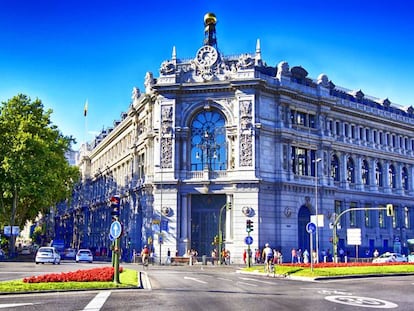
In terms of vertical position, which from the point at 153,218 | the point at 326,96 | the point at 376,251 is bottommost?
the point at 376,251

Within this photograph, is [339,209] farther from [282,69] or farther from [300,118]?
[282,69]

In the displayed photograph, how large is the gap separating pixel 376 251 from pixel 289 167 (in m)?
14.6

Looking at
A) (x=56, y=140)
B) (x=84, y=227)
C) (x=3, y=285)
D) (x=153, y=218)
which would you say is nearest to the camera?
(x=3, y=285)

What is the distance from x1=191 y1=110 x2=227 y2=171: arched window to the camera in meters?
Result: 52.8

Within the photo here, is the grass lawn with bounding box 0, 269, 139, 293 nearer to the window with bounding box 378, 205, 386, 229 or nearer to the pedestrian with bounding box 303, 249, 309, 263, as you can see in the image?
the pedestrian with bounding box 303, 249, 309, 263

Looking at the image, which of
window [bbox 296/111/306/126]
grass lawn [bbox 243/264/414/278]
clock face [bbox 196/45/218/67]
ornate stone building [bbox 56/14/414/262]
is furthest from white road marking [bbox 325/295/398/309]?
window [bbox 296/111/306/126]

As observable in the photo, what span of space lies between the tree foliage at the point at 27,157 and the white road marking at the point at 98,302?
37265 millimetres

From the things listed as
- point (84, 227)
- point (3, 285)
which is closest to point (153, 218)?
point (3, 285)

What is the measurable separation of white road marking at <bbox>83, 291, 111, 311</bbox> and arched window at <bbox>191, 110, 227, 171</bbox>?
111ft

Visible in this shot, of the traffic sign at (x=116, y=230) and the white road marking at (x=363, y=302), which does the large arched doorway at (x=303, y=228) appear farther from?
the traffic sign at (x=116, y=230)

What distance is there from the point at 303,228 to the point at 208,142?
44.5 ft

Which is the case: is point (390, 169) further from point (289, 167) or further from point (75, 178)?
point (75, 178)

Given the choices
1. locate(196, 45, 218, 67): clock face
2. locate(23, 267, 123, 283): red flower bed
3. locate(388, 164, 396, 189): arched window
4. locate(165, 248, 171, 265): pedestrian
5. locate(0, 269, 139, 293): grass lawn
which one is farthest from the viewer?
locate(388, 164, 396, 189): arched window

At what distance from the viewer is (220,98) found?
52969 mm
